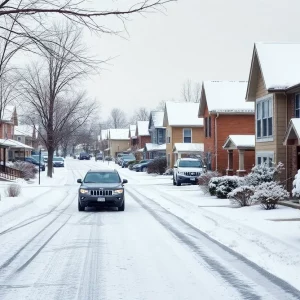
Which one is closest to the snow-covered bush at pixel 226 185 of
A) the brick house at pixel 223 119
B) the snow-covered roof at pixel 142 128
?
the brick house at pixel 223 119

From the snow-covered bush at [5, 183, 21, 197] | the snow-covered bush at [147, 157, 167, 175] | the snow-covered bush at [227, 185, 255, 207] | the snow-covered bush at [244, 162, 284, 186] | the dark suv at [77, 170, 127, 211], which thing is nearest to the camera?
the dark suv at [77, 170, 127, 211]

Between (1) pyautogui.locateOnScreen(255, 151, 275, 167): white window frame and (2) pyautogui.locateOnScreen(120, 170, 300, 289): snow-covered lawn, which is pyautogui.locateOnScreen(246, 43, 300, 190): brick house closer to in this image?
(1) pyautogui.locateOnScreen(255, 151, 275, 167): white window frame

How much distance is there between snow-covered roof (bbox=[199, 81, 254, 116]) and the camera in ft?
137

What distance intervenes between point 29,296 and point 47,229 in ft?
25.1

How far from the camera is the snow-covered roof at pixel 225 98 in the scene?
41.8m

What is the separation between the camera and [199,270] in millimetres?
9141

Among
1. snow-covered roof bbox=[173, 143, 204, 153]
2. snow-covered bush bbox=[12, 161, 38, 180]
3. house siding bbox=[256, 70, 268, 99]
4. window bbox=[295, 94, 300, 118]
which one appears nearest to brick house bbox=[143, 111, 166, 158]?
snow-covered roof bbox=[173, 143, 204, 153]

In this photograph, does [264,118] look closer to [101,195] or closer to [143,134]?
[101,195]

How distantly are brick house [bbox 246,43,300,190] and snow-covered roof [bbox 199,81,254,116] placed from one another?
14.3m

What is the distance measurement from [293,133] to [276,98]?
4.27m

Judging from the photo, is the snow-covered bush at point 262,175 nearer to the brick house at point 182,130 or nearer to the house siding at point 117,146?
the brick house at point 182,130

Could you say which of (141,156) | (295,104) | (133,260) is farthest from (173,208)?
(141,156)

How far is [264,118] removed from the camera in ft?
86.2

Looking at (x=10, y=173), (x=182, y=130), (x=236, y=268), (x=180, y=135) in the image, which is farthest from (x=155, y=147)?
(x=236, y=268)
